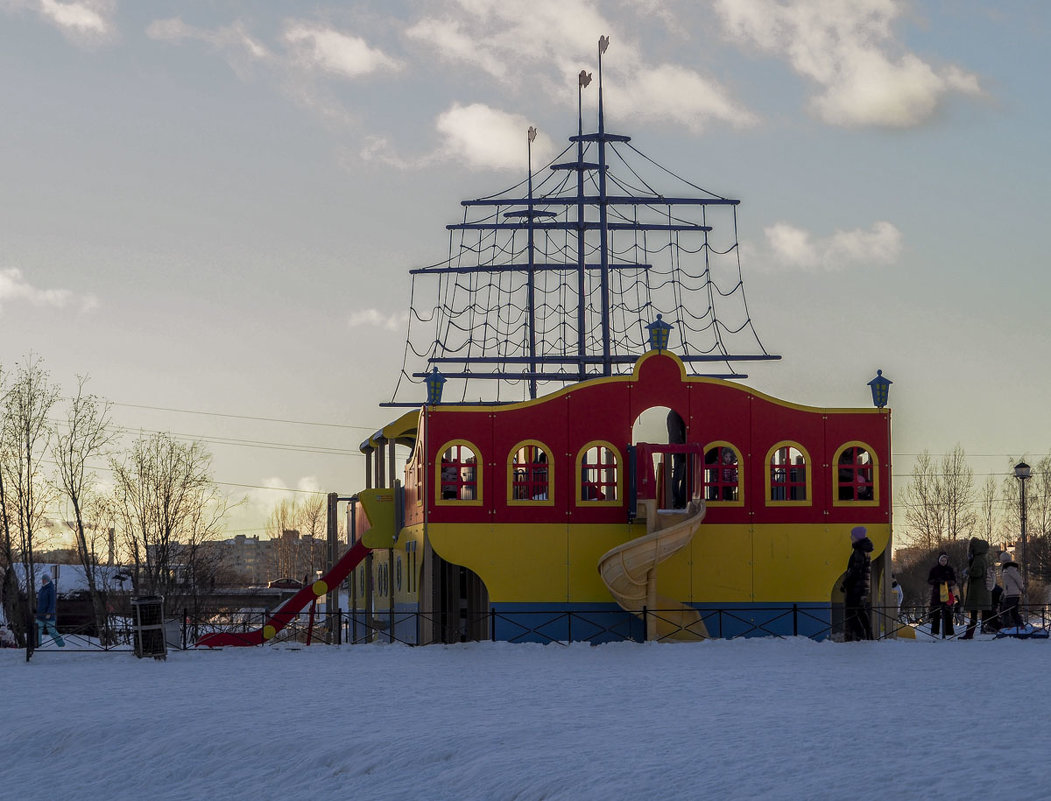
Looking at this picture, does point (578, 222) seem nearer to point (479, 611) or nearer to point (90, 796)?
point (479, 611)

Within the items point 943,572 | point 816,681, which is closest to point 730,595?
point 943,572

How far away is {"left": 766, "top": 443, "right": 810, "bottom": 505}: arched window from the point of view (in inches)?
1262

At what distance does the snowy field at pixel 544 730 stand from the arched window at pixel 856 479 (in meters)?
7.10

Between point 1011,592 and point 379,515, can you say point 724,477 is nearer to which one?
point 1011,592

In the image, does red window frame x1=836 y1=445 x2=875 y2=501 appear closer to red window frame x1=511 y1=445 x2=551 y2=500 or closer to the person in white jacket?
the person in white jacket

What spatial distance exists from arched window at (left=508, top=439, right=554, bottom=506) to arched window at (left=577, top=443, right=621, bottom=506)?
2.18ft

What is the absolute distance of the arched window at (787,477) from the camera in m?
32.1

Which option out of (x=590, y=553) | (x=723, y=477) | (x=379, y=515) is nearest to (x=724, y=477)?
(x=723, y=477)

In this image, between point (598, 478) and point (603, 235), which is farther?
point (603, 235)

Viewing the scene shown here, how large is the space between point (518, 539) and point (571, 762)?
1712cm

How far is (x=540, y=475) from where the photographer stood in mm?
32188

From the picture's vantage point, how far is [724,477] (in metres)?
32.0

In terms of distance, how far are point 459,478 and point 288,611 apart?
5810mm

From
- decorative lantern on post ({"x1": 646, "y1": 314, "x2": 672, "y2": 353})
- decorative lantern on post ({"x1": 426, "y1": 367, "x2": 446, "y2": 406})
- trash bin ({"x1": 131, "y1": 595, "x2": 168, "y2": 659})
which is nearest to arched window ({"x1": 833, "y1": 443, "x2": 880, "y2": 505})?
decorative lantern on post ({"x1": 646, "y1": 314, "x2": 672, "y2": 353})
